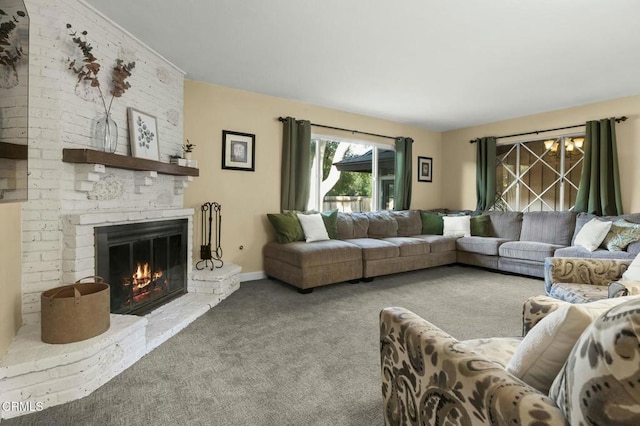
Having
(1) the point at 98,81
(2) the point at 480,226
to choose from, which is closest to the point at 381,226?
(2) the point at 480,226

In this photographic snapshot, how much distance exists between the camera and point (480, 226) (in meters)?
5.16

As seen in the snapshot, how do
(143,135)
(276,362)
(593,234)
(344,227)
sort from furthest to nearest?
(344,227)
(593,234)
(143,135)
(276,362)

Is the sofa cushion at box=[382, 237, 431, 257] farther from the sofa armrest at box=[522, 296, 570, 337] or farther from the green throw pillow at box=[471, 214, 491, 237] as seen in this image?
the sofa armrest at box=[522, 296, 570, 337]

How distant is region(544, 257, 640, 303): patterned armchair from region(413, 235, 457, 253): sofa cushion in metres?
2.14

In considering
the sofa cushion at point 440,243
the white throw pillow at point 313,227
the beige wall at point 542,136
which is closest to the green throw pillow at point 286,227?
the white throw pillow at point 313,227

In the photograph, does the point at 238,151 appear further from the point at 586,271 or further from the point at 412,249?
the point at 586,271

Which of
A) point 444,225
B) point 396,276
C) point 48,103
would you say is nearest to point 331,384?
point 48,103

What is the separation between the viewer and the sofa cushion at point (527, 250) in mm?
4137

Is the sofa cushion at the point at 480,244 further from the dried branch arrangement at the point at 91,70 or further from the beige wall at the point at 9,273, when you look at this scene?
the beige wall at the point at 9,273

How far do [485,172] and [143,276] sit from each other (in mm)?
5493

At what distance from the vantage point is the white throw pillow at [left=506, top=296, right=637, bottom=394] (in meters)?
0.80

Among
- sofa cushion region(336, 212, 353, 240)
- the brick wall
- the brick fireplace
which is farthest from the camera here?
sofa cushion region(336, 212, 353, 240)

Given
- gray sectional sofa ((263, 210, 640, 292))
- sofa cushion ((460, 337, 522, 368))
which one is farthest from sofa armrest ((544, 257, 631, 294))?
gray sectional sofa ((263, 210, 640, 292))

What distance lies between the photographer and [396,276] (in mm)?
4410
